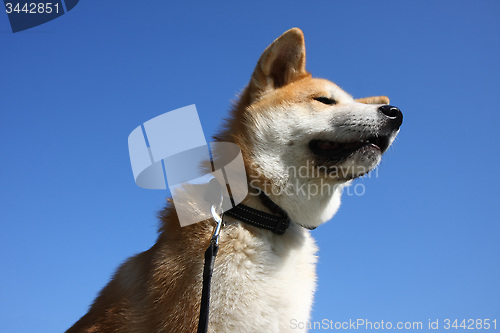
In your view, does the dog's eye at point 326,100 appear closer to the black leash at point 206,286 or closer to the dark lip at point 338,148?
the dark lip at point 338,148

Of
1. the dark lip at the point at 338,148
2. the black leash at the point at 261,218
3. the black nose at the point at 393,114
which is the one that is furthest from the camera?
the black nose at the point at 393,114

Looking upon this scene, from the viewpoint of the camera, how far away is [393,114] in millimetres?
3717

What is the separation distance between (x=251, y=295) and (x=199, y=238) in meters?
0.59

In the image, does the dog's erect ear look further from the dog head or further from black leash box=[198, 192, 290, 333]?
black leash box=[198, 192, 290, 333]

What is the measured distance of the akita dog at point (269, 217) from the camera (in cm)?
297

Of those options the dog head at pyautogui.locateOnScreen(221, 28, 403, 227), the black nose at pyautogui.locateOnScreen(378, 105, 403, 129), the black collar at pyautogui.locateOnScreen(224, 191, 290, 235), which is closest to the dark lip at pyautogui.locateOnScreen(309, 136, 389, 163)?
the dog head at pyautogui.locateOnScreen(221, 28, 403, 227)

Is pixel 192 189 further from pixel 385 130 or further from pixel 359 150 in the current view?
pixel 385 130

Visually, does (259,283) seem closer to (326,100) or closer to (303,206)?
(303,206)

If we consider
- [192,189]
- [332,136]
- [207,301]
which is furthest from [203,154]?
[207,301]

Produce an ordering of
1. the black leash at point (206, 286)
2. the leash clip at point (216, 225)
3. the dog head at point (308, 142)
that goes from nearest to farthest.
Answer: the black leash at point (206, 286), the leash clip at point (216, 225), the dog head at point (308, 142)

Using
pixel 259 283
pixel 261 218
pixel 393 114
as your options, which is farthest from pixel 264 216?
pixel 393 114

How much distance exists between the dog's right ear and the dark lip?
788mm

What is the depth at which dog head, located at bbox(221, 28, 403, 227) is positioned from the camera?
11.3 ft

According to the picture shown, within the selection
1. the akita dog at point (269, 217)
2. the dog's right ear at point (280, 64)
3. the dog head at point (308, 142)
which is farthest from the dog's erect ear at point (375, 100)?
the dog's right ear at point (280, 64)
